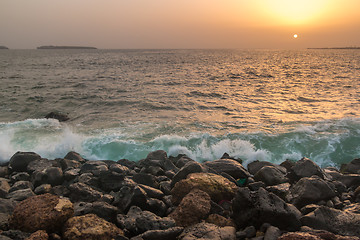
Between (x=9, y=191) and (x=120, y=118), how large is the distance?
7.96 meters

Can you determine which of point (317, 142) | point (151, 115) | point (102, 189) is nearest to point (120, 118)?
point (151, 115)

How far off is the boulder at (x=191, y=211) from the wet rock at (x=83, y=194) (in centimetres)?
161

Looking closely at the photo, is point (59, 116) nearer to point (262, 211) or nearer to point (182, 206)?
point (182, 206)

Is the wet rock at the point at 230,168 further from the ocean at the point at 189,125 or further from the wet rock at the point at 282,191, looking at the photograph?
the ocean at the point at 189,125

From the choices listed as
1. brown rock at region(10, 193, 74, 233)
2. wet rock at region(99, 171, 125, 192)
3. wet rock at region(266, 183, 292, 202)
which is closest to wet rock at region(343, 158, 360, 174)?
wet rock at region(266, 183, 292, 202)

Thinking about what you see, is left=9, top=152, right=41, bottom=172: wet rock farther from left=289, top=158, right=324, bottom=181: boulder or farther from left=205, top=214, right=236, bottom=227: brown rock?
left=289, top=158, right=324, bottom=181: boulder

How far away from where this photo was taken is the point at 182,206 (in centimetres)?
428

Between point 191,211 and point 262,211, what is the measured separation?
108cm

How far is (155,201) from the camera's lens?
15.4ft

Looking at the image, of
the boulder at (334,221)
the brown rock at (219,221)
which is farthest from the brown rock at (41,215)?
the boulder at (334,221)

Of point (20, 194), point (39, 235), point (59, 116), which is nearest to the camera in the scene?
point (39, 235)

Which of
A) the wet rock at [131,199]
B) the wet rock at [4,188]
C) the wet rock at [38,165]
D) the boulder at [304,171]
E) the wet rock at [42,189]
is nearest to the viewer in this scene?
the wet rock at [131,199]

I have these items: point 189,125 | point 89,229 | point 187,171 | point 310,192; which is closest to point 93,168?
point 187,171

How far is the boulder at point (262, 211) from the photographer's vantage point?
13.0 ft
